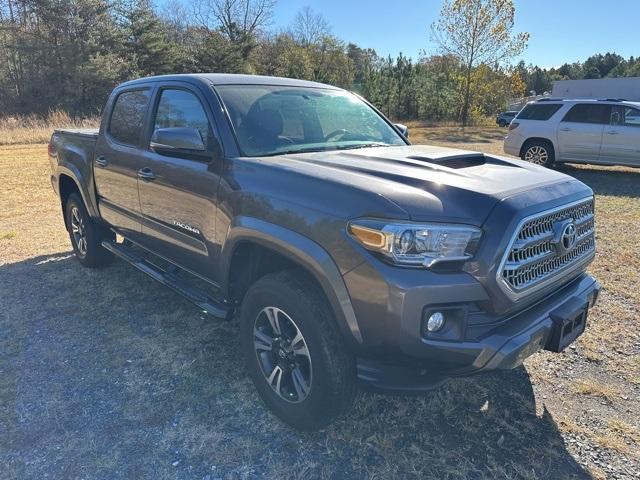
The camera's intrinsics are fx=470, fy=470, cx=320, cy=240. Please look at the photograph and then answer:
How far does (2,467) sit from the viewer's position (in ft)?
8.13

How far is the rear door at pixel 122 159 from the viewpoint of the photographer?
3922 millimetres

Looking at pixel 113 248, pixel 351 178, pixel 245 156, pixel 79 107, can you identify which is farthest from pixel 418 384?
pixel 79 107

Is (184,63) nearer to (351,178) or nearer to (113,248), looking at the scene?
(113,248)

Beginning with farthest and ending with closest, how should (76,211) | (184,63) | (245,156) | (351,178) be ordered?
(184,63), (76,211), (245,156), (351,178)

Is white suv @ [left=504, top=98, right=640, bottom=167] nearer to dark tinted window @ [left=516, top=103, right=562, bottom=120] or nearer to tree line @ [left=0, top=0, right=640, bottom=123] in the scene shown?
dark tinted window @ [left=516, top=103, right=562, bottom=120]

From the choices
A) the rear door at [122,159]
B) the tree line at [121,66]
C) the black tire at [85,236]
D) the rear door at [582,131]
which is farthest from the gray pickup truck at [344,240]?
the tree line at [121,66]

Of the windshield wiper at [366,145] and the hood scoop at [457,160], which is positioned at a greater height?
the windshield wiper at [366,145]

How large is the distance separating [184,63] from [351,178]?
131 feet

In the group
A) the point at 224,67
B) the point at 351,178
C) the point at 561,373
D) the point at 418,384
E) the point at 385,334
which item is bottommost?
the point at 561,373

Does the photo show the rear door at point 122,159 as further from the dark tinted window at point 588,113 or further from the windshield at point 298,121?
the dark tinted window at point 588,113

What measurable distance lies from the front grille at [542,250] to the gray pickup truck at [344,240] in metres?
0.01

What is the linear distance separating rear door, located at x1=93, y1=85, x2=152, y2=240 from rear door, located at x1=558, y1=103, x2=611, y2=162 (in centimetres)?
1056

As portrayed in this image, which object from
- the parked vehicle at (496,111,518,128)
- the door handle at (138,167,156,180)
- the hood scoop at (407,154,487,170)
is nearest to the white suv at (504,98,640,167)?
the hood scoop at (407,154,487,170)

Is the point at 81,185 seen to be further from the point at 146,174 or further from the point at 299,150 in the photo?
the point at 299,150
